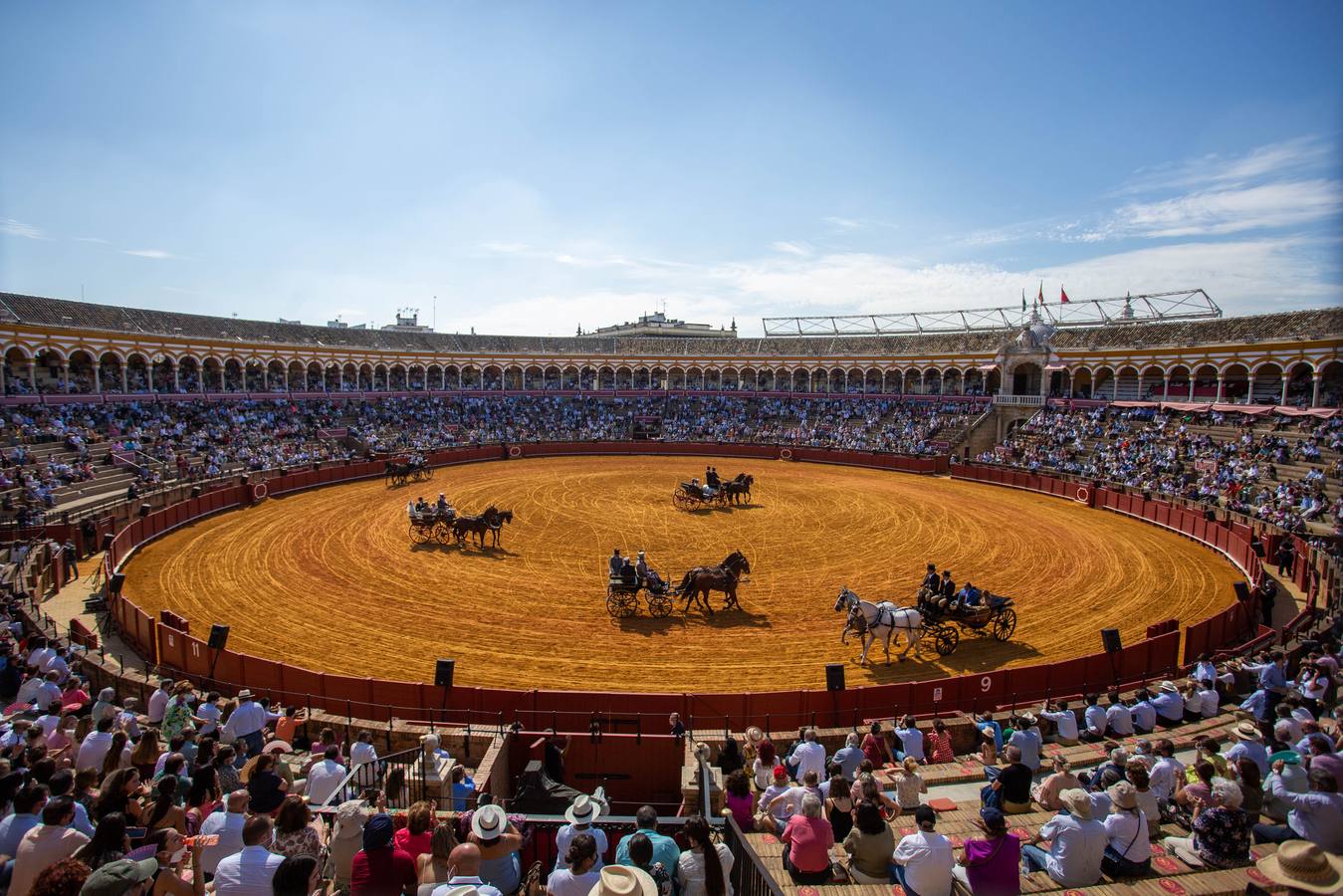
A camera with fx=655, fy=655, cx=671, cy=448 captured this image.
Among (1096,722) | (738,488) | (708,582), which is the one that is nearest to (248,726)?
(708,582)

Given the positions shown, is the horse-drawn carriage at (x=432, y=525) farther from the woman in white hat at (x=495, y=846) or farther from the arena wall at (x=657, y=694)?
the woman in white hat at (x=495, y=846)

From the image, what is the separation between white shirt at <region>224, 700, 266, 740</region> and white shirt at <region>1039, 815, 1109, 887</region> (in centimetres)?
941

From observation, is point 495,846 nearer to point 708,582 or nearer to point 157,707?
point 157,707

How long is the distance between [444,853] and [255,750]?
5.87m

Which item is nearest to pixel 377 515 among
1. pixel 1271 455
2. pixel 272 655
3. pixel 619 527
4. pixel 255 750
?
pixel 619 527

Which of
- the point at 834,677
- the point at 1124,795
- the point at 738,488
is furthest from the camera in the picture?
the point at 738,488

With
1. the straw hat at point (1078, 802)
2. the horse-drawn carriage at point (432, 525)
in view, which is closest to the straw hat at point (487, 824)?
the straw hat at point (1078, 802)

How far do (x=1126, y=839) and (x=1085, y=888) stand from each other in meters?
1.10

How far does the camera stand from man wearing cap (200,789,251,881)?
5359 millimetres

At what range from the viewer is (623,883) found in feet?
13.1

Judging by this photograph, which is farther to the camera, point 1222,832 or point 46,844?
point 1222,832

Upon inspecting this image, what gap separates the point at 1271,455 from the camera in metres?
28.3

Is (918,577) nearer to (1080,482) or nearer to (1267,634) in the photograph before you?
(1267,634)

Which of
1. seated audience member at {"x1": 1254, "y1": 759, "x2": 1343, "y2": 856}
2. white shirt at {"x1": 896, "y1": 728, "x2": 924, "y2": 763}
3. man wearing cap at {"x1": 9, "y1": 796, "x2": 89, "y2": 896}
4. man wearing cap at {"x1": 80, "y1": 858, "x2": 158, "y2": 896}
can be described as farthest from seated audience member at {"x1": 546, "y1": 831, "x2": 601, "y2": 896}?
seated audience member at {"x1": 1254, "y1": 759, "x2": 1343, "y2": 856}
